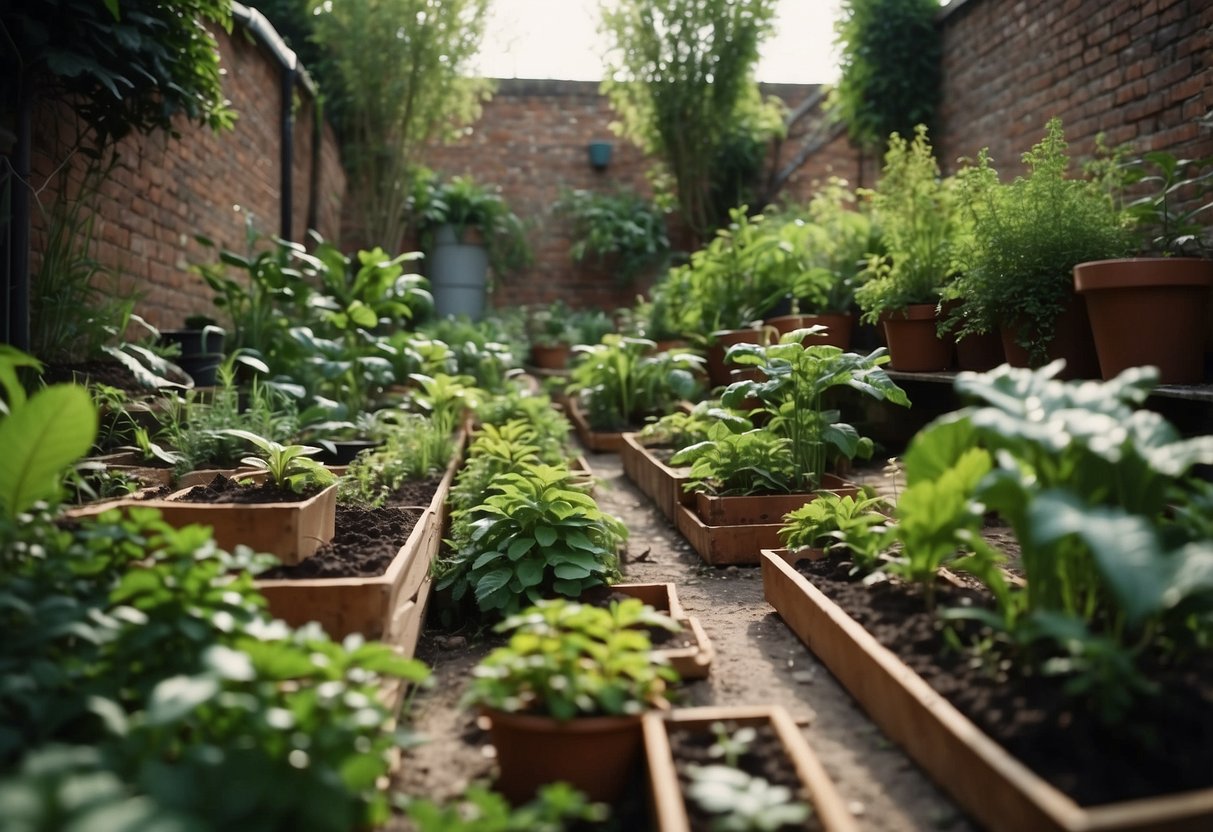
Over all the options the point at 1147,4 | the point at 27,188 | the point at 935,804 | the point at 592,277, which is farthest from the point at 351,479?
the point at 592,277

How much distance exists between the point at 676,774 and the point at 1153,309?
2.26 meters

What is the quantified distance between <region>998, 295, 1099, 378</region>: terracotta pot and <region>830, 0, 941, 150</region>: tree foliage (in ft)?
13.2

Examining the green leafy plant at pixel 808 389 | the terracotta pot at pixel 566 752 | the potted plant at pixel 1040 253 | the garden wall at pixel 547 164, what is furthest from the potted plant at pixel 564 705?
the garden wall at pixel 547 164

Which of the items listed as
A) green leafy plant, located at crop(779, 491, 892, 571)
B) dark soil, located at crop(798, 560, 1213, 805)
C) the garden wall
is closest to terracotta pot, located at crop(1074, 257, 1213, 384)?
green leafy plant, located at crop(779, 491, 892, 571)

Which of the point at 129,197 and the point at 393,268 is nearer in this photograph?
the point at 129,197

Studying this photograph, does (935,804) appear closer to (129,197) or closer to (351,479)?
(351,479)

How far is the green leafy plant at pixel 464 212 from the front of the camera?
8.54 meters

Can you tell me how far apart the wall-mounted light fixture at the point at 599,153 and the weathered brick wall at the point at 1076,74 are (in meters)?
3.59

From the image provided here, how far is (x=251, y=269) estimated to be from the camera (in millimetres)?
4582

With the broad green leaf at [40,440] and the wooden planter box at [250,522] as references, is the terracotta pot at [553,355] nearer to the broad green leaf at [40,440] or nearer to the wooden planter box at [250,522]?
the wooden planter box at [250,522]

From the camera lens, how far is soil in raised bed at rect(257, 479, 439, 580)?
2.07m

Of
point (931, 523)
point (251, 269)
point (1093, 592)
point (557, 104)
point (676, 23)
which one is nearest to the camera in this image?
point (1093, 592)

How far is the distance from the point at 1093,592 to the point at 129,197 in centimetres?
419

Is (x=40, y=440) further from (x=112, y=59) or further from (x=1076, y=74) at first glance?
(x=1076, y=74)
